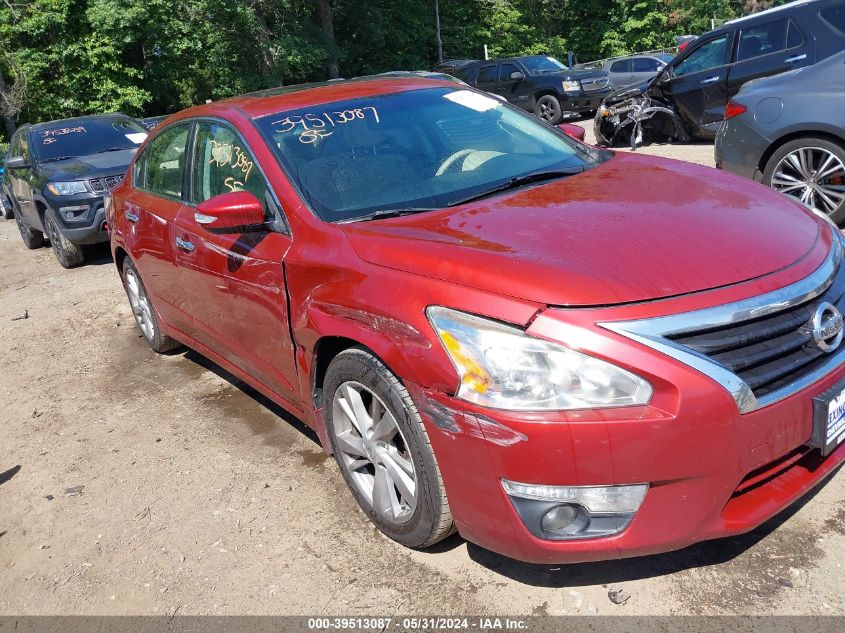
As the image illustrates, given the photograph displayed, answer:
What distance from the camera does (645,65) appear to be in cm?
1970

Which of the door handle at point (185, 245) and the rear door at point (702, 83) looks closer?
the door handle at point (185, 245)

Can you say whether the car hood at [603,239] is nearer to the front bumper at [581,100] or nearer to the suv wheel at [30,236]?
the suv wheel at [30,236]

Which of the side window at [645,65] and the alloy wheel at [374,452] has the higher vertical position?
the alloy wheel at [374,452]

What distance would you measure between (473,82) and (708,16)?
25723 mm

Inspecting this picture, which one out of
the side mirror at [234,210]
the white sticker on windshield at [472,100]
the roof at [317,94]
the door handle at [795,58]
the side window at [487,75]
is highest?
the roof at [317,94]

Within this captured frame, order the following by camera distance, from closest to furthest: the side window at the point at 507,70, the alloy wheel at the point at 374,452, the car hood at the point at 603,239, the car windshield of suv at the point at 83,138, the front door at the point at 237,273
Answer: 1. the car hood at the point at 603,239
2. the alloy wheel at the point at 374,452
3. the front door at the point at 237,273
4. the car windshield of suv at the point at 83,138
5. the side window at the point at 507,70

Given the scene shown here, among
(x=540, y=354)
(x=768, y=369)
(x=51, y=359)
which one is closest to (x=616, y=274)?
(x=540, y=354)

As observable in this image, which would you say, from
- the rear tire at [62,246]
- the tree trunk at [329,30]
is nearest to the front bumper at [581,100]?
the rear tire at [62,246]

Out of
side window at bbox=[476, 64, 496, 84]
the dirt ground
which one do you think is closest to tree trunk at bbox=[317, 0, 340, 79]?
side window at bbox=[476, 64, 496, 84]

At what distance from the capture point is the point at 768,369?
7.36ft

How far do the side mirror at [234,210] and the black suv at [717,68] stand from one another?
8429 mm

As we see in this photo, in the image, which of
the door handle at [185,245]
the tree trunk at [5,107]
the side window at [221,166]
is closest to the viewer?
the side window at [221,166]

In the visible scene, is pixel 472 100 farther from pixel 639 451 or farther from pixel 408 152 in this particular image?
pixel 639 451

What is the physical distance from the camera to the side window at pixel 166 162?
421 centimetres
